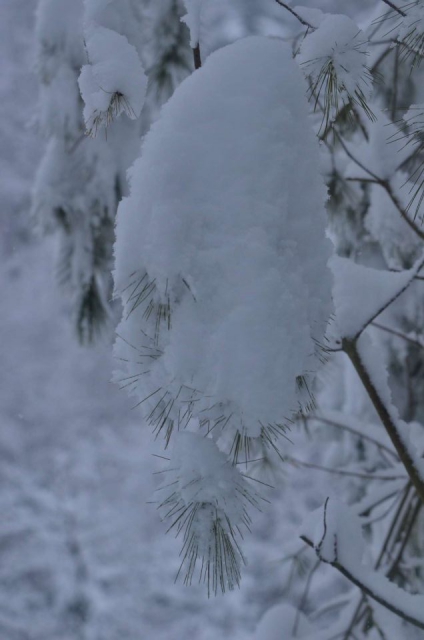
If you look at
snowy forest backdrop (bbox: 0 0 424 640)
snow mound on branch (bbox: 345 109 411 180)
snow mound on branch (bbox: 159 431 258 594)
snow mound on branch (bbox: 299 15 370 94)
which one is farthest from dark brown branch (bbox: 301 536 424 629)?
snow mound on branch (bbox: 345 109 411 180)

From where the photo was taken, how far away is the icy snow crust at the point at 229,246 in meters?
0.66

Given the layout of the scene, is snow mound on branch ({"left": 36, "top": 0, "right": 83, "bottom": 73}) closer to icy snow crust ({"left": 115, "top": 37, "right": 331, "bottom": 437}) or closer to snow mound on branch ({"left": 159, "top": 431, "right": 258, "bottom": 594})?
icy snow crust ({"left": 115, "top": 37, "right": 331, "bottom": 437})

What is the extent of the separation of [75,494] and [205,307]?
7.32m

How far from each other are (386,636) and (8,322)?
267 inches

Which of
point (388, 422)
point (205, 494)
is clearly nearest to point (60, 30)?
point (388, 422)

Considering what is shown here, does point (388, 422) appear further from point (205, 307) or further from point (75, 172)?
point (75, 172)

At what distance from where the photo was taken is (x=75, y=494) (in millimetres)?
7430

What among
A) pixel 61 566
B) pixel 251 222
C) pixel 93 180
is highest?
pixel 93 180

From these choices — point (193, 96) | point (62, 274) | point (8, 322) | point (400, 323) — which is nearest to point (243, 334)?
point (193, 96)

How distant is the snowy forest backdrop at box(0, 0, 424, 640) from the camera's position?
0.74m

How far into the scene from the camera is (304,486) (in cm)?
761

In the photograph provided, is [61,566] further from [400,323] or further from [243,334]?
[243,334]

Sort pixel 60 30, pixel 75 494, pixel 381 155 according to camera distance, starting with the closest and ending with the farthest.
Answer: pixel 381 155 < pixel 60 30 < pixel 75 494

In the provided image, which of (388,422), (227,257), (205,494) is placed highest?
(227,257)
